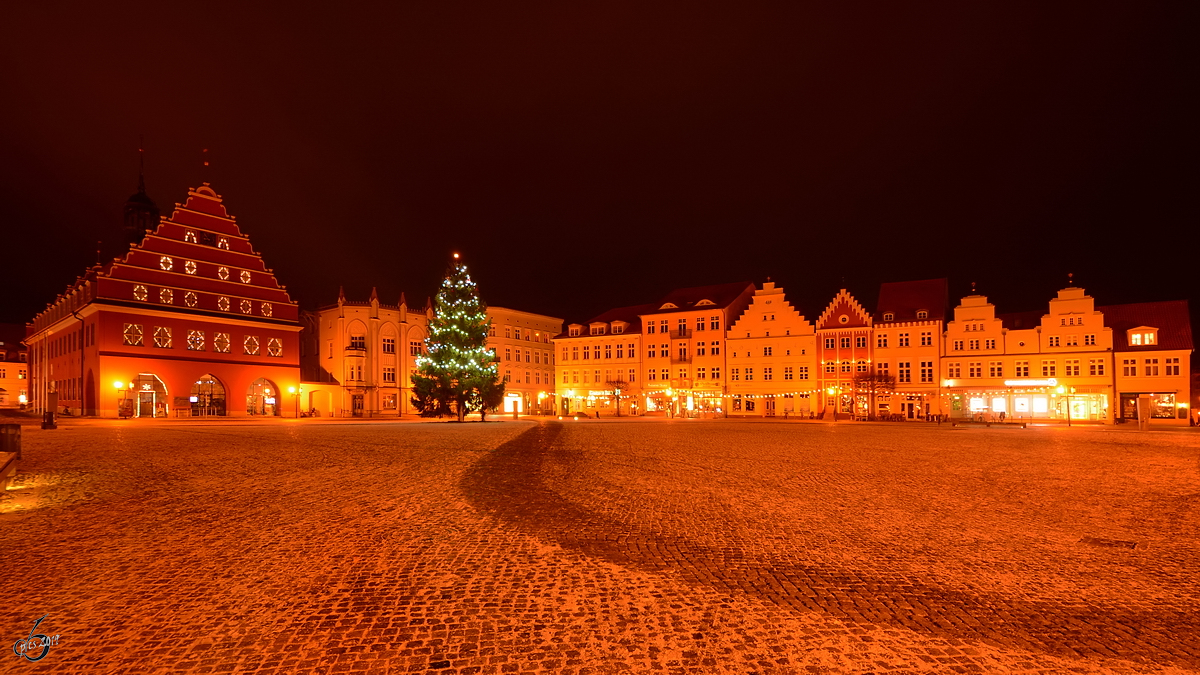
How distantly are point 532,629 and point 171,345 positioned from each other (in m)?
52.5

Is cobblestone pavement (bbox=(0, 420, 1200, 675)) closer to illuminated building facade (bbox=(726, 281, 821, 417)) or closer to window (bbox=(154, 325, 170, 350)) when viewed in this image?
window (bbox=(154, 325, 170, 350))

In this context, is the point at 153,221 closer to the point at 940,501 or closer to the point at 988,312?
the point at 940,501

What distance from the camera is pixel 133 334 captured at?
46719 mm

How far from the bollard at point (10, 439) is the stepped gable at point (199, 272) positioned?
35.2 meters

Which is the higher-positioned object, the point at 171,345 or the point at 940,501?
the point at 171,345

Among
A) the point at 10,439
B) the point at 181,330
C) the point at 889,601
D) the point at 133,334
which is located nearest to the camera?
the point at 889,601

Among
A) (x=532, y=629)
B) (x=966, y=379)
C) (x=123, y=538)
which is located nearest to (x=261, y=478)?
(x=123, y=538)

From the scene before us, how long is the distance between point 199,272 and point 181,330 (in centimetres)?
474

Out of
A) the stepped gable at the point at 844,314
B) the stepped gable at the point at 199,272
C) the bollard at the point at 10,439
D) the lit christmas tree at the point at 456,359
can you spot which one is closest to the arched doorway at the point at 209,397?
the stepped gable at the point at 199,272

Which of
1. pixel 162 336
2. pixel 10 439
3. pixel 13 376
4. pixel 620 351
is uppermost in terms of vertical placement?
pixel 162 336

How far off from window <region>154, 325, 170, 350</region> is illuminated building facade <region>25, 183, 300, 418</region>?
0.23 ft

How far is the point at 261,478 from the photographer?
14211mm

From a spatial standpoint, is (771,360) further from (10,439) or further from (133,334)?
(10,439)

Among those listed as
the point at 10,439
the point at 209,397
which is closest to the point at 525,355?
the point at 209,397
